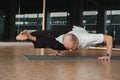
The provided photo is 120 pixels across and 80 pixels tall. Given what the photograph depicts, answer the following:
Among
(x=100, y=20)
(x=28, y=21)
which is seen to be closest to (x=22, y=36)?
(x=100, y=20)

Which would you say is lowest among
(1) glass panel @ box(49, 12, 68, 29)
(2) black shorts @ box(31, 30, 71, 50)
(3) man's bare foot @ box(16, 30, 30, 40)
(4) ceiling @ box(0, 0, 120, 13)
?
(2) black shorts @ box(31, 30, 71, 50)

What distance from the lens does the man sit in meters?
3.58

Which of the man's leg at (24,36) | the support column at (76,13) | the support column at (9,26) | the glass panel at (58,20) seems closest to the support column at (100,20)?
the support column at (76,13)

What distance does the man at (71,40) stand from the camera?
3578 millimetres

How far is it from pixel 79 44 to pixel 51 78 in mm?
1636

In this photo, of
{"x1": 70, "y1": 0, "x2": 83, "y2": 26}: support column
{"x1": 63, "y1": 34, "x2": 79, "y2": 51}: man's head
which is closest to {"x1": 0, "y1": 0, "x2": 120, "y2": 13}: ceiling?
{"x1": 70, "y1": 0, "x2": 83, "y2": 26}: support column

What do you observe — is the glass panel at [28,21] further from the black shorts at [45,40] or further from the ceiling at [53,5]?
the black shorts at [45,40]

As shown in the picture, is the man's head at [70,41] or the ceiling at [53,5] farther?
the ceiling at [53,5]

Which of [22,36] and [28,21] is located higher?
[28,21]

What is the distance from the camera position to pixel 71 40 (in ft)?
11.6

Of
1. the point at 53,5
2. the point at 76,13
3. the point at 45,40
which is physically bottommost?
the point at 45,40

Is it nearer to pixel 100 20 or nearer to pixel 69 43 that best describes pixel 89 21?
pixel 100 20

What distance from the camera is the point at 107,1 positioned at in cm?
794

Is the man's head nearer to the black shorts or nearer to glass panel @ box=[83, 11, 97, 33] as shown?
the black shorts
